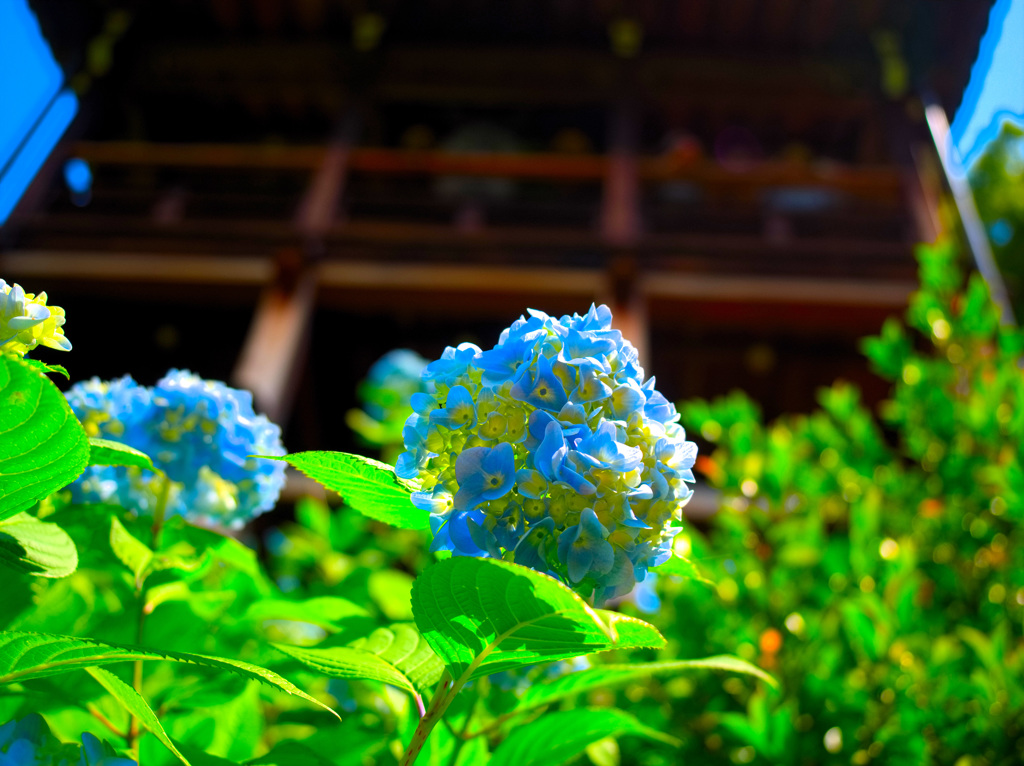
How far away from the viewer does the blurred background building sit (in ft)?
15.5

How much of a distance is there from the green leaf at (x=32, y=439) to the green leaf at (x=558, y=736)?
1.74ft

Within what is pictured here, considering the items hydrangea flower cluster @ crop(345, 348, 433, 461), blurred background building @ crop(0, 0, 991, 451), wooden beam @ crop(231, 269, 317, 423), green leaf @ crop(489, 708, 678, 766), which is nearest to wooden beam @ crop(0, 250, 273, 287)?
blurred background building @ crop(0, 0, 991, 451)

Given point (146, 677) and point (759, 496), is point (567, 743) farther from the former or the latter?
point (759, 496)

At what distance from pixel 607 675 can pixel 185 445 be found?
2.06ft

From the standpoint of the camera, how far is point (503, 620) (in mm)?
613

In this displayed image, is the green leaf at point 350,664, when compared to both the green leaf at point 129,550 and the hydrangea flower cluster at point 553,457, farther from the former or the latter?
the green leaf at point 129,550

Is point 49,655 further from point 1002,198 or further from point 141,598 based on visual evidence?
point 1002,198

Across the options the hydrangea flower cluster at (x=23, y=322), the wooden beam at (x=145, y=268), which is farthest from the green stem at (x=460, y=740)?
the wooden beam at (x=145, y=268)

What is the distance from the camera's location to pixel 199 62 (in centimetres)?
631

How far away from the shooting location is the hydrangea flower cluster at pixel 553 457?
A: 2.16 feet

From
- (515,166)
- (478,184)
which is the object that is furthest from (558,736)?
(478,184)

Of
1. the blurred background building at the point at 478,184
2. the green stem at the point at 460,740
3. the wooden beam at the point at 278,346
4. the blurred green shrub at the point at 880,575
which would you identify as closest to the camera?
the green stem at the point at 460,740

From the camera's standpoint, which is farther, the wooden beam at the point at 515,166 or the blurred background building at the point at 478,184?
the wooden beam at the point at 515,166

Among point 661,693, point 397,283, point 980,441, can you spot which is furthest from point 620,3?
point 661,693
